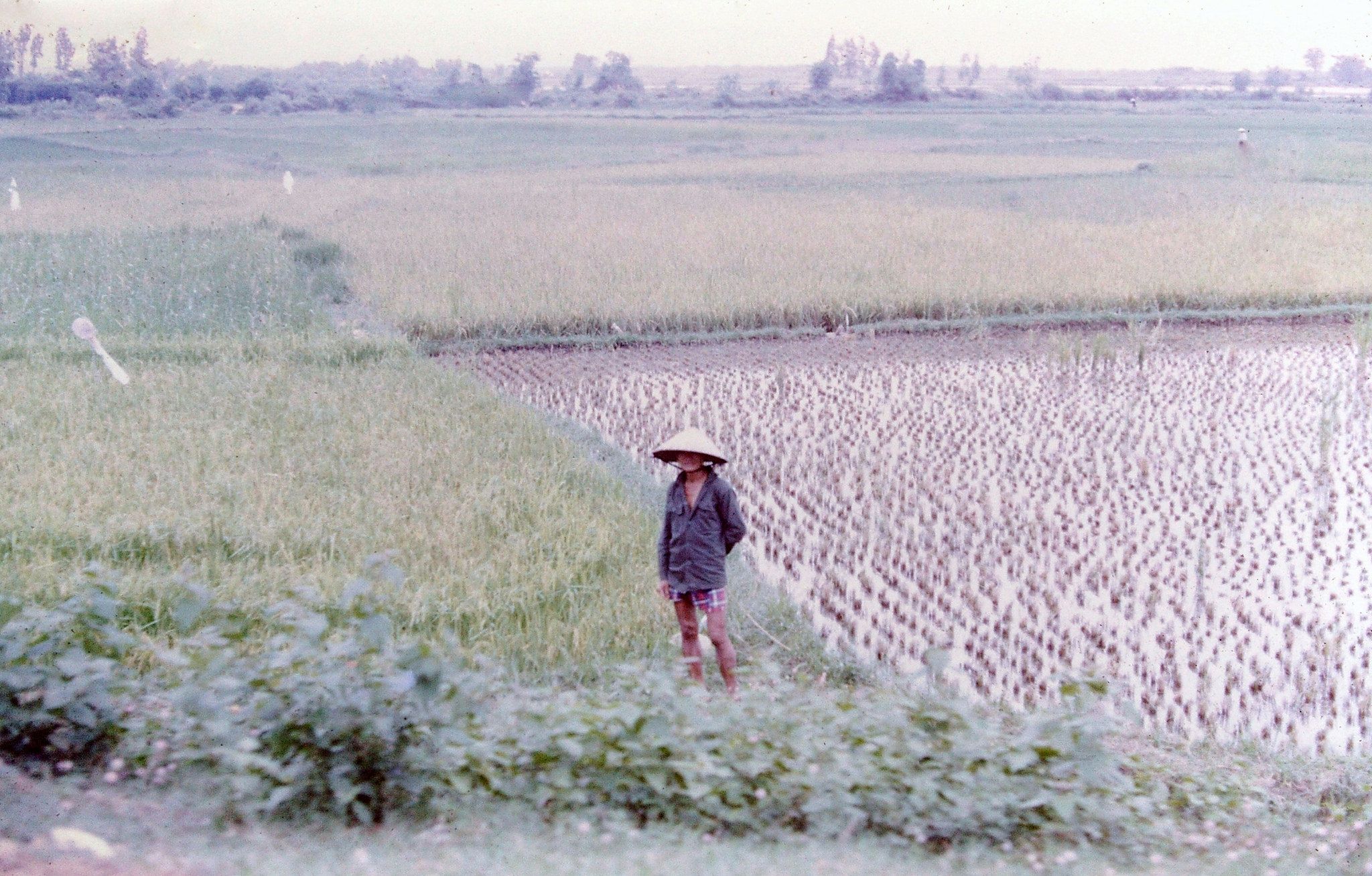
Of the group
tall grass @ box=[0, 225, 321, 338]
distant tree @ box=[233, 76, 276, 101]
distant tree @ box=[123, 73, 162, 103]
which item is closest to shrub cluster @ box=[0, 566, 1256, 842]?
tall grass @ box=[0, 225, 321, 338]

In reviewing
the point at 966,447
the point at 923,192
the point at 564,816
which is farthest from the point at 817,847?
the point at 923,192

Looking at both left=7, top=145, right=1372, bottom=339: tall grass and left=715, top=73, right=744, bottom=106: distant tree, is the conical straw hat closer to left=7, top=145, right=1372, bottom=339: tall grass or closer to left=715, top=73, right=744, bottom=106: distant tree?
left=7, top=145, right=1372, bottom=339: tall grass

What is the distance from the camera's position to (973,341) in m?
9.30

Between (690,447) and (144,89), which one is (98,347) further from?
(144,89)

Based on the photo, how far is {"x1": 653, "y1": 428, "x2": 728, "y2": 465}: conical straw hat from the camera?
3.38 m

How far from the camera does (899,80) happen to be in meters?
36.5

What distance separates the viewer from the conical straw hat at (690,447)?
133 inches

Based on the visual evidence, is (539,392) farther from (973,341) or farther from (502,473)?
(973,341)

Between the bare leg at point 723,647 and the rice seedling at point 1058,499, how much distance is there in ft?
2.20

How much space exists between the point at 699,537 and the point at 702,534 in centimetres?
2

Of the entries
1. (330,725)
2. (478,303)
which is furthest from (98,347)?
(330,725)

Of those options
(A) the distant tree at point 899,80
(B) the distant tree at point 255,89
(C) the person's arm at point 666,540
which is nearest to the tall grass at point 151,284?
(C) the person's arm at point 666,540

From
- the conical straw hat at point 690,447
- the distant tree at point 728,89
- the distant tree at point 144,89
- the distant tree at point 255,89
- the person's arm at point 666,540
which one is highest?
the distant tree at point 728,89

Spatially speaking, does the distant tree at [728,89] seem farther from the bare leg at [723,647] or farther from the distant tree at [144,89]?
the bare leg at [723,647]
